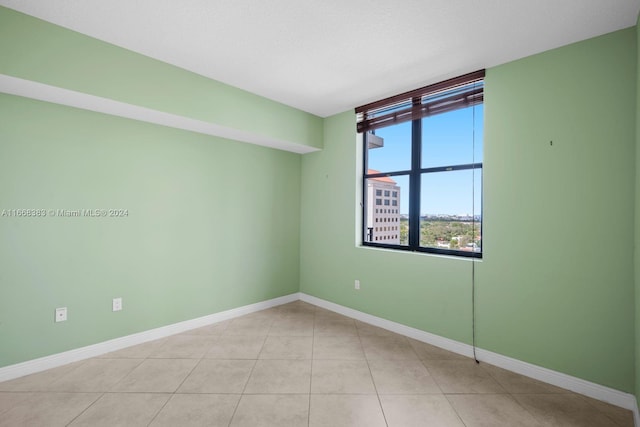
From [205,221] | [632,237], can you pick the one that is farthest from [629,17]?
[205,221]

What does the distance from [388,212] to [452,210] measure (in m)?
0.81

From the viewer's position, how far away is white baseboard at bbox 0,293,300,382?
7.53 feet

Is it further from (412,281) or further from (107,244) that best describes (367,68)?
(107,244)

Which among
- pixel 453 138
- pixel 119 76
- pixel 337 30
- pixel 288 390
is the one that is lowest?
pixel 288 390

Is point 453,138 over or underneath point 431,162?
over

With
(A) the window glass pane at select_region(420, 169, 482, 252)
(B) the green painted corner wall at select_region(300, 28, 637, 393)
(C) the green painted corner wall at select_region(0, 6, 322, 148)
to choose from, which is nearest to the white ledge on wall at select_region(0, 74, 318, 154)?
(C) the green painted corner wall at select_region(0, 6, 322, 148)

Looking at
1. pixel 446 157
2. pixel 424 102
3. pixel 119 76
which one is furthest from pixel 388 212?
pixel 119 76

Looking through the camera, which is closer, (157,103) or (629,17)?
(629,17)

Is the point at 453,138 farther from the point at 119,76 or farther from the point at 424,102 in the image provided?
the point at 119,76

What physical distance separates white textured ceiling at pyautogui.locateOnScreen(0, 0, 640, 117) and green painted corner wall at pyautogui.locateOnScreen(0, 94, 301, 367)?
36.4 inches

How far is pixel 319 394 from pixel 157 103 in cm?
286

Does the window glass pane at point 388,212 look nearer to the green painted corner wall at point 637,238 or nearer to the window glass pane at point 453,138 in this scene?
the window glass pane at point 453,138

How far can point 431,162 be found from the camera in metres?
3.15

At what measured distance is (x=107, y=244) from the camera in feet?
8.98
